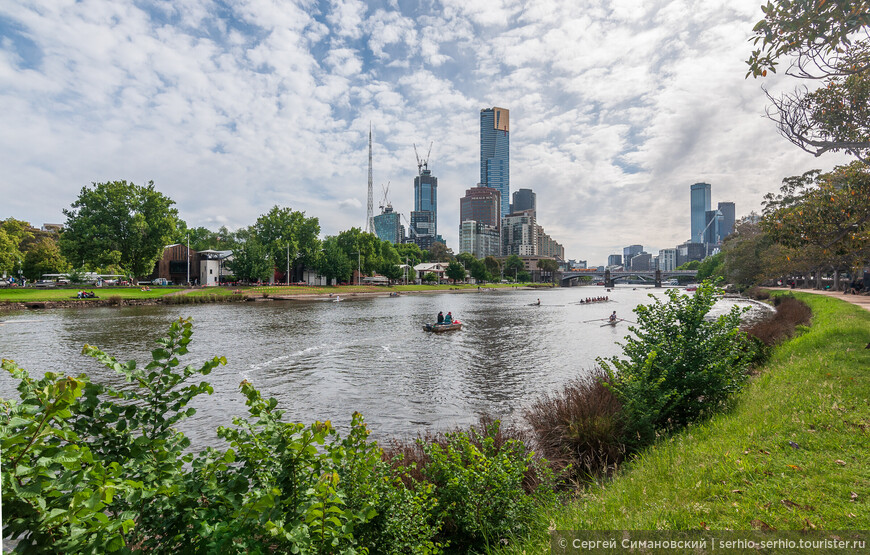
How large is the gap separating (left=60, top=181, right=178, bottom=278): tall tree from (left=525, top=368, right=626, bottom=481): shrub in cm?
8137

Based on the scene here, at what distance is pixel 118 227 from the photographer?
233ft

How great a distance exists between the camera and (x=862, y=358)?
11023 mm

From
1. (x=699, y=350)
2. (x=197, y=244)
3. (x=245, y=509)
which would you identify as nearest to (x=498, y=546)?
(x=245, y=509)

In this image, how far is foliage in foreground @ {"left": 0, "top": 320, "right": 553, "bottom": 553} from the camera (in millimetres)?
2439

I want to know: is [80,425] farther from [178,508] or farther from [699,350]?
[699,350]

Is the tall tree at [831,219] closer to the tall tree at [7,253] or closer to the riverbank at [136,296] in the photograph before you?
the riverbank at [136,296]

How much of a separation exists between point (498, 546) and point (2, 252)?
101 m

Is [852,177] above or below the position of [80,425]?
above

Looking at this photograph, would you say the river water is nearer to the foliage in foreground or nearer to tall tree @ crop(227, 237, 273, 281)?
the foliage in foreground

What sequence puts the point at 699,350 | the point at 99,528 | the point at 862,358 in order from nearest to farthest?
the point at 99,528 → the point at 699,350 → the point at 862,358

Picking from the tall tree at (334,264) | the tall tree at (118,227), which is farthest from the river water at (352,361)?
the tall tree at (334,264)

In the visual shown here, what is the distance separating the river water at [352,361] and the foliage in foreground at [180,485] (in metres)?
3.55

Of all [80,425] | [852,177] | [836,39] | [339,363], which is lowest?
[339,363]

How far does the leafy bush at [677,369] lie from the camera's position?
28.6 ft
